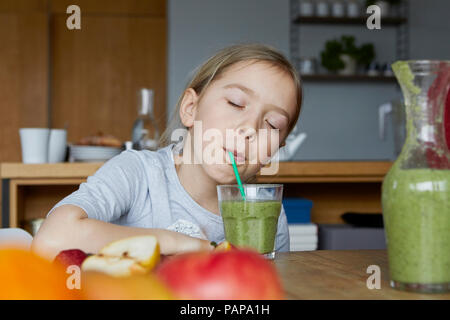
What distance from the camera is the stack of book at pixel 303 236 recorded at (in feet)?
6.15

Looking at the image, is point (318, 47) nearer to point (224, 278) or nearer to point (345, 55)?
point (345, 55)

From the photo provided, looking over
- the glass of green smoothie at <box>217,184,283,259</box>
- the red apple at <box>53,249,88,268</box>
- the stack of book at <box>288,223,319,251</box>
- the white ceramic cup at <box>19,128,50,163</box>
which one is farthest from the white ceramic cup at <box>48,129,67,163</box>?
the red apple at <box>53,249,88,268</box>

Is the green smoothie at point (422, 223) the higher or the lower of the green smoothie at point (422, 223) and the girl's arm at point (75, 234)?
the higher

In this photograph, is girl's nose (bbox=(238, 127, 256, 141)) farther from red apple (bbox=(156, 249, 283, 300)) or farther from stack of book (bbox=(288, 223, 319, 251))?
stack of book (bbox=(288, 223, 319, 251))

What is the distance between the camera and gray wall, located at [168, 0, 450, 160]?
4.09 meters

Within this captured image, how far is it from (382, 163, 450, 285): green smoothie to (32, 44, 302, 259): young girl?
0.94 feet

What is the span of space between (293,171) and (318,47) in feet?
8.21

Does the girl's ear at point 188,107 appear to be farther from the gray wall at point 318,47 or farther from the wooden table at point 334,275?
the gray wall at point 318,47

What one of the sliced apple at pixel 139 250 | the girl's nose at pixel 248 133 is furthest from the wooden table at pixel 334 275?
the girl's nose at pixel 248 133

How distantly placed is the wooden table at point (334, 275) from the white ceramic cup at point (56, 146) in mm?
1341

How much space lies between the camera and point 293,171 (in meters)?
1.91

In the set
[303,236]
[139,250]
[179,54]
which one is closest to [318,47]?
[179,54]
